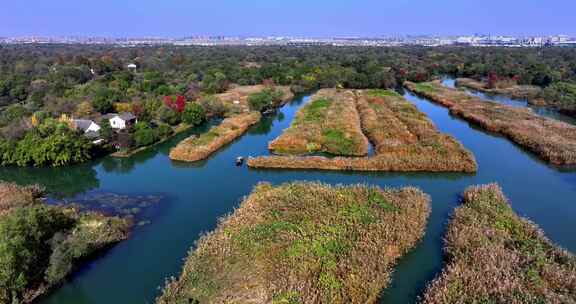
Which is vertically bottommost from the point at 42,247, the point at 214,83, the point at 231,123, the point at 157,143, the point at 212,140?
the point at 42,247

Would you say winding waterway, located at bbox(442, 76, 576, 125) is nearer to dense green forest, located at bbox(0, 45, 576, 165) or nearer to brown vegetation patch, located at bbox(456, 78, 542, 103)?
brown vegetation patch, located at bbox(456, 78, 542, 103)

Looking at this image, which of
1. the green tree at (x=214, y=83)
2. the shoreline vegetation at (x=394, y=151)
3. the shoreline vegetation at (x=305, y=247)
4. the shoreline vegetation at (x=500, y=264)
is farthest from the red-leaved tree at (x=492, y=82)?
the shoreline vegetation at (x=500, y=264)

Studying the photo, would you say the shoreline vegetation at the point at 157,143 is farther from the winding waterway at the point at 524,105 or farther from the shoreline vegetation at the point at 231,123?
the winding waterway at the point at 524,105

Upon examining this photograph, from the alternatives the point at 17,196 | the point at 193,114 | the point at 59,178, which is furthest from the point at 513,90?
the point at 17,196

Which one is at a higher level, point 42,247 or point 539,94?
point 539,94

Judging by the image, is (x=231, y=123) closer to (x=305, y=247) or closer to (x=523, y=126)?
(x=305, y=247)

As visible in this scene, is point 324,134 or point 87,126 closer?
point 324,134

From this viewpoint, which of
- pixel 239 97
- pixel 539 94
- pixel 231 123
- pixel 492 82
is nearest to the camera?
pixel 231 123
